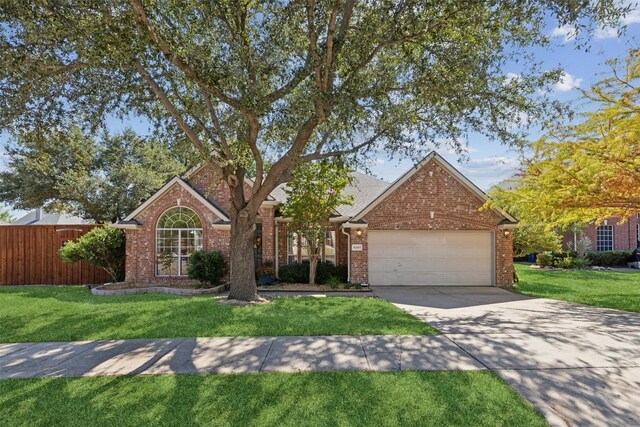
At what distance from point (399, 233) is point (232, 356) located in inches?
398

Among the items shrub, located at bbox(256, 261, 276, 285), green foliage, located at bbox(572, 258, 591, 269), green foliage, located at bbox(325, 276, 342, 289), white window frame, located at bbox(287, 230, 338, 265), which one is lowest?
green foliage, located at bbox(572, 258, 591, 269)

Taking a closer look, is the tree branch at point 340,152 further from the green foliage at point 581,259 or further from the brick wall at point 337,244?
the green foliage at point 581,259

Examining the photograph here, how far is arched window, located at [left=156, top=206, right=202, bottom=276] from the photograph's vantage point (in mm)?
14305

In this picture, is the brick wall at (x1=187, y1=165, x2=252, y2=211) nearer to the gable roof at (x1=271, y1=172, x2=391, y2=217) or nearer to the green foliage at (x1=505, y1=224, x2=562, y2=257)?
the gable roof at (x1=271, y1=172, x2=391, y2=217)

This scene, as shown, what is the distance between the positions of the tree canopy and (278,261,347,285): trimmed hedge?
6.74 m

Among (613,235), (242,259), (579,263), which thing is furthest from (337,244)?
(613,235)

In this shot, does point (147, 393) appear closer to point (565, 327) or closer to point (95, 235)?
point (565, 327)

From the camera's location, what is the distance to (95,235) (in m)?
13.6

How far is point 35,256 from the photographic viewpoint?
48.6ft

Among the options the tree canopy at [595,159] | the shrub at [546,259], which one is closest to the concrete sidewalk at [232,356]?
the tree canopy at [595,159]

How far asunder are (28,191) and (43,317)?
1365 centimetres

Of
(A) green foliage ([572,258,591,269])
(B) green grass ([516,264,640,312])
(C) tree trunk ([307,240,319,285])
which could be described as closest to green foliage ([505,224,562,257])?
(B) green grass ([516,264,640,312])

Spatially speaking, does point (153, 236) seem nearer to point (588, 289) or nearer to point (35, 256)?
point (35, 256)

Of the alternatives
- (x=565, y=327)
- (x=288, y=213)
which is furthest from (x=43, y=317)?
(x=565, y=327)
